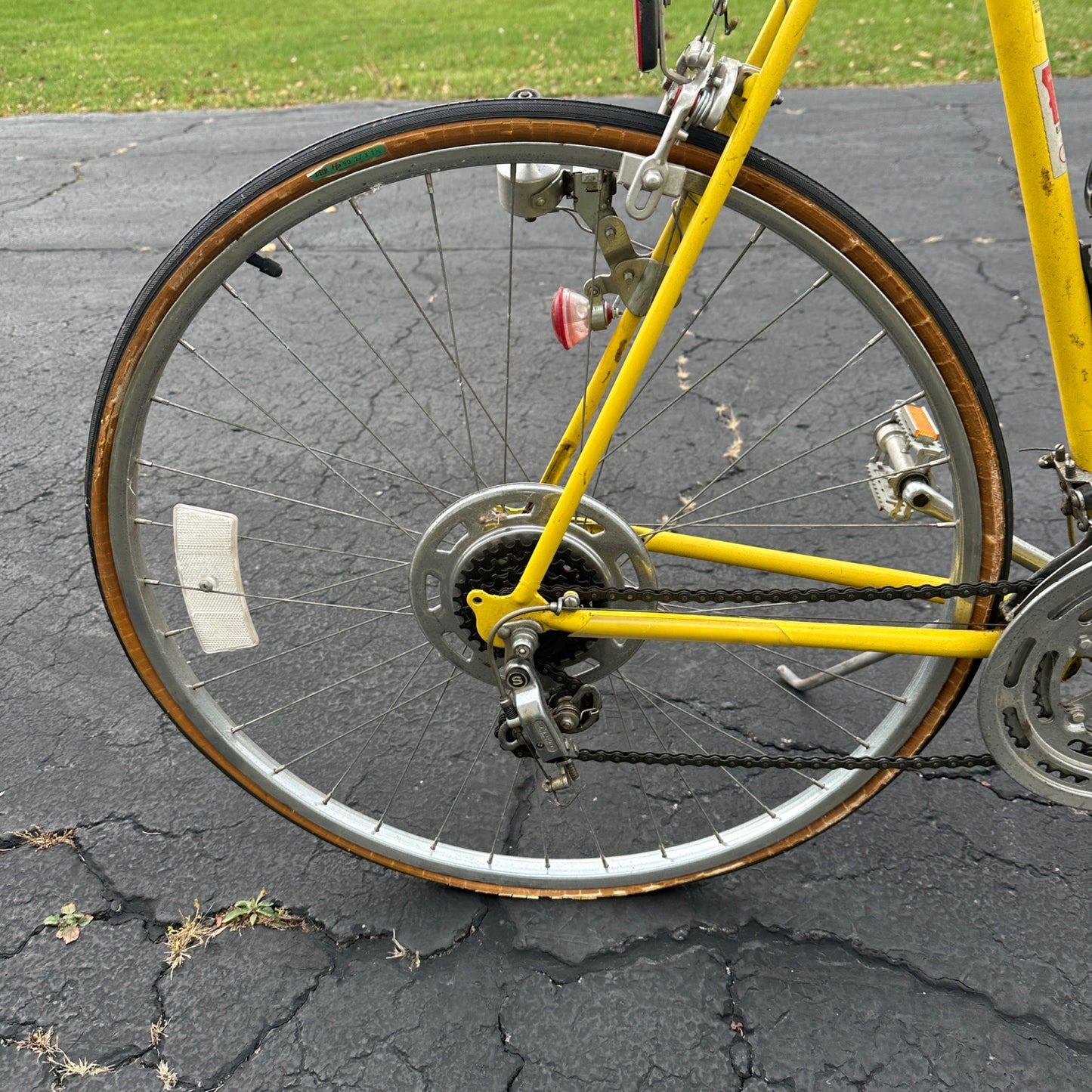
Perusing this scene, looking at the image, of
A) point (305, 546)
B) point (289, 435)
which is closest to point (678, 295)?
point (305, 546)

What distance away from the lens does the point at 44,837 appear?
2076mm

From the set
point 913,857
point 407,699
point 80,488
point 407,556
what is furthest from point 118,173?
point 913,857

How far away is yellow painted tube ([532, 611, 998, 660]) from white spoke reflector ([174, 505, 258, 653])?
54 cm

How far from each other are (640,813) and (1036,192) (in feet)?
4.48

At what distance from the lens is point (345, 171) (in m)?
1.33

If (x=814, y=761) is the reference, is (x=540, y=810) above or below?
below

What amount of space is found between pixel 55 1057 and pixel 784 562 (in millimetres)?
1504

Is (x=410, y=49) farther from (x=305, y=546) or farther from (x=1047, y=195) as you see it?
(x=1047, y=195)

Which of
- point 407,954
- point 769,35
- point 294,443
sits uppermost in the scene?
point 769,35

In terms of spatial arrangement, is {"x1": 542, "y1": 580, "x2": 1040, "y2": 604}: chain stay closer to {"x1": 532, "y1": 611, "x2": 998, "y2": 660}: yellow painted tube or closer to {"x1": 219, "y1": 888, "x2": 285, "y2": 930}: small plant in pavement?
{"x1": 532, "y1": 611, "x2": 998, "y2": 660}: yellow painted tube

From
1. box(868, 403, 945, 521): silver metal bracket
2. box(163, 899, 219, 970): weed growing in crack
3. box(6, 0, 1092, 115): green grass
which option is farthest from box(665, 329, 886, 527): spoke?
box(6, 0, 1092, 115): green grass

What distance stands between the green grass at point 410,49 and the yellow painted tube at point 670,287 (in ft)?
19.9

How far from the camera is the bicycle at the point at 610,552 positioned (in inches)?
51.9

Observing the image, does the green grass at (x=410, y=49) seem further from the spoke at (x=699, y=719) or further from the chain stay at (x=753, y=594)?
the chain stay at (x=753, y=594)
